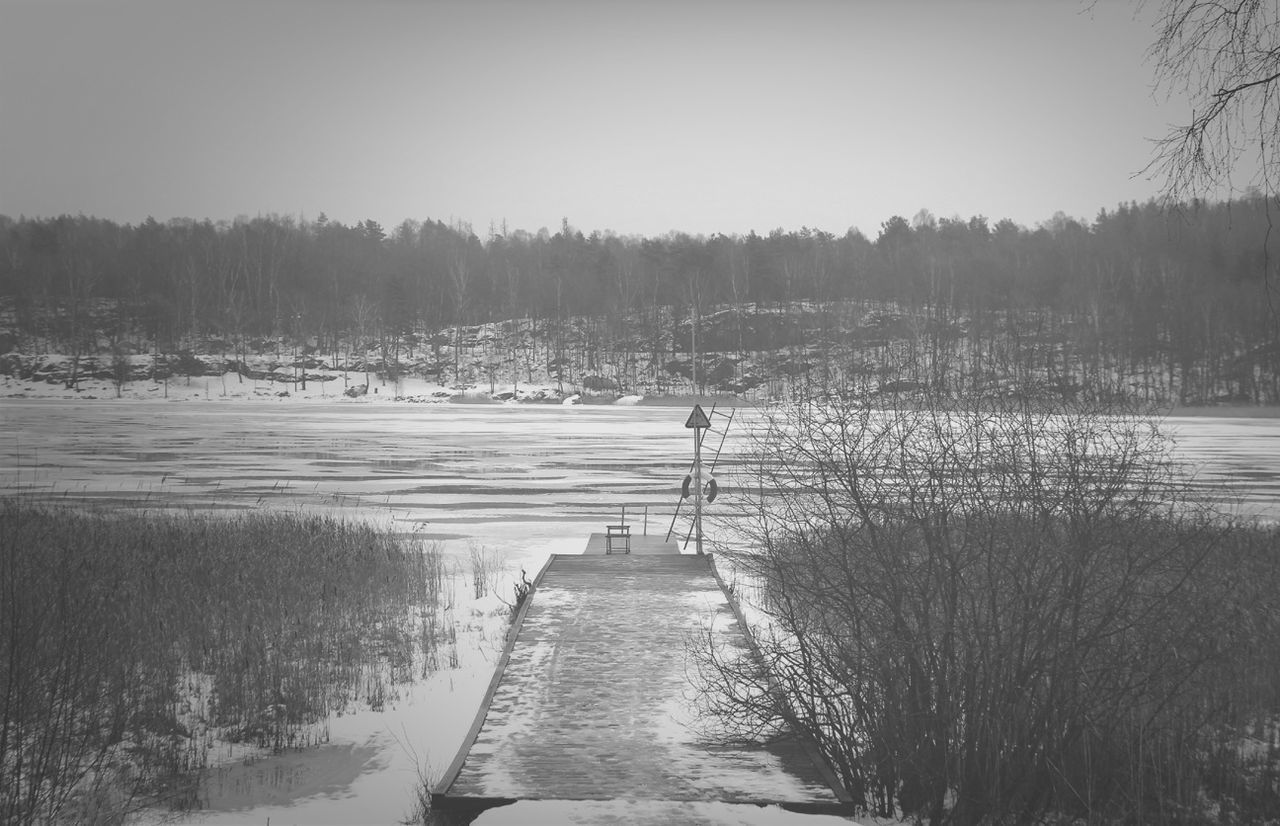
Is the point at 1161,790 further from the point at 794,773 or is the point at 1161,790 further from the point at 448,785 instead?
the point at 448,785

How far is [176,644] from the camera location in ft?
35.7

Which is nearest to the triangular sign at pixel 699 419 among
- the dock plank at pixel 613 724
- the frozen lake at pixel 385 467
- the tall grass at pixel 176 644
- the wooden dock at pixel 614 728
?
the frozen lake at pixel 385 467

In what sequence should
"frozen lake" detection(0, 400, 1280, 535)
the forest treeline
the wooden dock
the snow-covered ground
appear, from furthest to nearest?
the forest treeline
"frozen lake" detection(0, 400, 1280, 535)
the snow-covered ground
the wooden dock

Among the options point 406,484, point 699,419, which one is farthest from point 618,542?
point 406,484

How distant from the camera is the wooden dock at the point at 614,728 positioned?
20.6ft

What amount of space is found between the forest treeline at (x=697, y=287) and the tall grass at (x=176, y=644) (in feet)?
218

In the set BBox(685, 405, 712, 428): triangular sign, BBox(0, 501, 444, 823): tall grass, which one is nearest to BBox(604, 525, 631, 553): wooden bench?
BBox(685, 405, 712, 428): triangular sign

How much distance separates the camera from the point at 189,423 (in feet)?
167

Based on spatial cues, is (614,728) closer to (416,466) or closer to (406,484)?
(406,484)

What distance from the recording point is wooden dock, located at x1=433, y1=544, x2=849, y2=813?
6.27 metres

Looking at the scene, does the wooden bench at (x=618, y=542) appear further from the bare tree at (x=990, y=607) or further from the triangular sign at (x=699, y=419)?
the bare tree at (x=990, y=607)

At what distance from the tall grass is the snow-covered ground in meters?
0.63

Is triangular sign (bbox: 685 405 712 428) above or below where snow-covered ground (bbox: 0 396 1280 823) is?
above

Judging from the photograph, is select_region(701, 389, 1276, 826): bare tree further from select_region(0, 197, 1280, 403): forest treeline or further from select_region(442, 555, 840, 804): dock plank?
select_region(0, 197, 1280, 403): forest treeline
